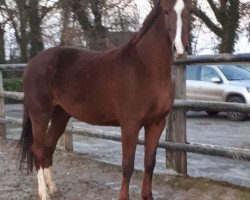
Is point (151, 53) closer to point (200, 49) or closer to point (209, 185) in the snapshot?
point (209, 185)

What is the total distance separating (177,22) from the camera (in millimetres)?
3611

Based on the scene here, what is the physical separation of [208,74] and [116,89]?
10190mm

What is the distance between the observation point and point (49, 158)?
5.15m

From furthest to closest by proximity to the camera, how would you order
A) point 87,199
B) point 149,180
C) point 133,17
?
point 133,17 < point 87,199 < point 149,180

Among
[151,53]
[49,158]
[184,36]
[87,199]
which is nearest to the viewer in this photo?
[184,36]

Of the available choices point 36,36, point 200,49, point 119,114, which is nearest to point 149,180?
point 119,114

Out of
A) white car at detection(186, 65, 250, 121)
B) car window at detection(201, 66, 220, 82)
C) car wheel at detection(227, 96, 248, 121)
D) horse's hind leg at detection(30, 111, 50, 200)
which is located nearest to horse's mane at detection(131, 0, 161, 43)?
horse's hind leg at detection(30, 111, 50, 200)

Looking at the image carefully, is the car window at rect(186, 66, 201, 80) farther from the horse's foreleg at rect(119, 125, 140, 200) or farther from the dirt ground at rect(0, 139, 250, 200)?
the horse's foreleg at rect(119, 125, 140, 200)

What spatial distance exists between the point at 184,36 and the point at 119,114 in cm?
98

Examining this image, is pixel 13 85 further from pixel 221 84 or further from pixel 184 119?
pixel 184 119

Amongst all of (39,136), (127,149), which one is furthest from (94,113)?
(39,136)

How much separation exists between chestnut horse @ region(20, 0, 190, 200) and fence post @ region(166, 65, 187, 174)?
106cm

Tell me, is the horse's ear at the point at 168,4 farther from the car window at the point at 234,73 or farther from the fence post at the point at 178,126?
the car window at the point at 234,73

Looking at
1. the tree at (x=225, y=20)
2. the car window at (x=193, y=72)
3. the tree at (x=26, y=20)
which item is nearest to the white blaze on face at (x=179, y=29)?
the car window at (x=193, y=72)
